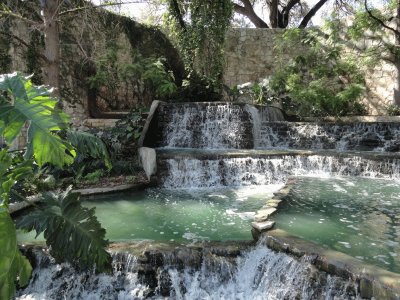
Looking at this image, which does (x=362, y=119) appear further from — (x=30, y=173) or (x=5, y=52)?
(x=30, y=173)

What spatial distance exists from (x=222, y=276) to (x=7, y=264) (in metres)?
2.78

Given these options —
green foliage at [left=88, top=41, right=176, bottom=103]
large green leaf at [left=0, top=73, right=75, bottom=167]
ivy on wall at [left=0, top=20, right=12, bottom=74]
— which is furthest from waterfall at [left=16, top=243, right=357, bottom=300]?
green foliage at [left=88, top=41, right=176, bottom=103]

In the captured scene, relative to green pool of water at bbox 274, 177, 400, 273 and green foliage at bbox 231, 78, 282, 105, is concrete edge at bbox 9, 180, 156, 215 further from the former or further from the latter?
green foliage at bbox 231, 78, 282, 105

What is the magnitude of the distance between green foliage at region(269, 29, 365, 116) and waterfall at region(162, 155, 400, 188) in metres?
4.93

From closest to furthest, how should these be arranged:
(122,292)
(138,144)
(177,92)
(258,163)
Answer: (122,292) → (258,163) → (138,144) → (177,92)

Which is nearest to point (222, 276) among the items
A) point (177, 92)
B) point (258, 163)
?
point (258, 163)

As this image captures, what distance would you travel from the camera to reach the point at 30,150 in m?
2.01

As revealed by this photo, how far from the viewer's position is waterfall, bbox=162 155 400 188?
736 centimetres

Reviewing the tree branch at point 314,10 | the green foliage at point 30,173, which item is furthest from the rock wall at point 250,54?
the green foliage at point 30,173

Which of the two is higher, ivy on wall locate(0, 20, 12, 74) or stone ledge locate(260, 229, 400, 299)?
ivy on wall locate(0, 20, 12, 74)

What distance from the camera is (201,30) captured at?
39.5ft

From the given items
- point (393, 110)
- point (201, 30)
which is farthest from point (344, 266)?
point (393, 110)

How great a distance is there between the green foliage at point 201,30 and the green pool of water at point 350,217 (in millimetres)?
6935

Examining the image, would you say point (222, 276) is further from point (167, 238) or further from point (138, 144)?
point (138, 144)
